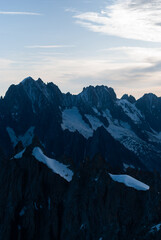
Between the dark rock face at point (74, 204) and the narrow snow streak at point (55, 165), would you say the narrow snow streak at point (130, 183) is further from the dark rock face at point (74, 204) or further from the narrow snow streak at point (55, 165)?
the narrow snow streak at point (55, 165)

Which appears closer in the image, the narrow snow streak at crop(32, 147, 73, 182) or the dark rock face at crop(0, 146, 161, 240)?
the dark rock face at crop(0, 146, 161, 240)

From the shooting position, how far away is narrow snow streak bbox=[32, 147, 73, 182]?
410 ft

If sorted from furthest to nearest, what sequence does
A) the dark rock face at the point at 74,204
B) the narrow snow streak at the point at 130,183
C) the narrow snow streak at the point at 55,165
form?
1. the narrow snow streak at the point at 55,165
2. the narrow snow streak at the point at 130,183
3. the dark rock face at the point at 74,204

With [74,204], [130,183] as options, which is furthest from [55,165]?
[130,183]

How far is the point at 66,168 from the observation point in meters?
131

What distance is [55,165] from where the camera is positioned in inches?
5044

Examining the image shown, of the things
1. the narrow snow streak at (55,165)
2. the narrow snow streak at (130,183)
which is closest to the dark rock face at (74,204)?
the narrow snow streak at (130,183)

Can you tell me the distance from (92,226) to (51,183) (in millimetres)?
22726

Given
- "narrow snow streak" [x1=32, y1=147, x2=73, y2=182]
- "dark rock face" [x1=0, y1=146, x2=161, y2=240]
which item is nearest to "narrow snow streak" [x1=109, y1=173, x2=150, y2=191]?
"dark rock face" [x1=0, y1=146, x2=161, y2=240]

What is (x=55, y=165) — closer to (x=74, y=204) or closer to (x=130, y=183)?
(x=74, y=204)

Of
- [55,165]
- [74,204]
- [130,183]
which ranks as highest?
[130,183]

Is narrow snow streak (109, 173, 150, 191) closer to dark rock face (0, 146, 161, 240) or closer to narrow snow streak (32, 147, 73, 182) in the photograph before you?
dark rock face (0, 146, 161, 240)

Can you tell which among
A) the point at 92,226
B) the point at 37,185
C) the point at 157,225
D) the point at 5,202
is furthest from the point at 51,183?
the point at 157,225

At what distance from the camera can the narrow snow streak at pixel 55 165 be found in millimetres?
125062
